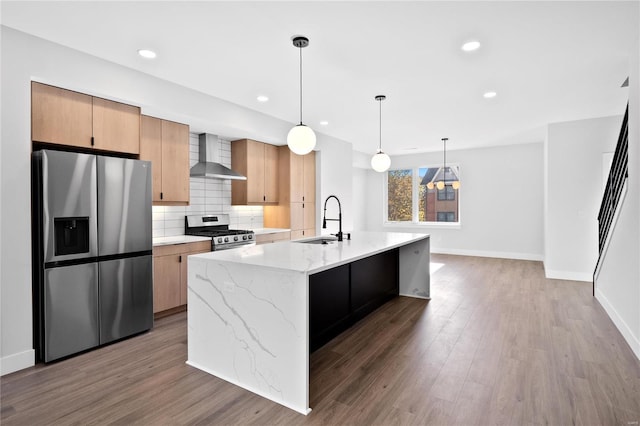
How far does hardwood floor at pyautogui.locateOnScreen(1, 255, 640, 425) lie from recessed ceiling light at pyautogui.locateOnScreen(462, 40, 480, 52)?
8.48 feet

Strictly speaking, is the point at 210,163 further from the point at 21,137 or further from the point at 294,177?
the point at 21,137

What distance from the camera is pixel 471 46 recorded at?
115 inches

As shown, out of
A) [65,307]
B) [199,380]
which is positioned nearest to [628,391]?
[199,380]

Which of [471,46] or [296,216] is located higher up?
[471,46]

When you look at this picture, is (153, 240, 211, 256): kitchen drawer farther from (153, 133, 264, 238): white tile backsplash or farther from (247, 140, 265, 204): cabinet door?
(247, 140, 265, 204): cabinet door

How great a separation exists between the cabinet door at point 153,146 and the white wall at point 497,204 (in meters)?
6.72

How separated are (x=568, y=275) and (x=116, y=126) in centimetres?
665

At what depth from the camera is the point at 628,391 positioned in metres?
2.24

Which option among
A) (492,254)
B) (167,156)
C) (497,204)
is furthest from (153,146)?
(492,254)

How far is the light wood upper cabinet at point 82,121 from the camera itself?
9.15 ft

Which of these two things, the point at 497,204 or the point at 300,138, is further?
the point at 497,204

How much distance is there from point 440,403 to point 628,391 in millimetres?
1287

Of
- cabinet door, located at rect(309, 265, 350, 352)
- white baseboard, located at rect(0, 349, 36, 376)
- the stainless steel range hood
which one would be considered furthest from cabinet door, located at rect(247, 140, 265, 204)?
white baseboard, located at rect(0, 349, 36, 376)

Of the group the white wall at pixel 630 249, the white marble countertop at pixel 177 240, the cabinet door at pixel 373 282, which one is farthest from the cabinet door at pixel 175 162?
the white wall at pixel 630 249
